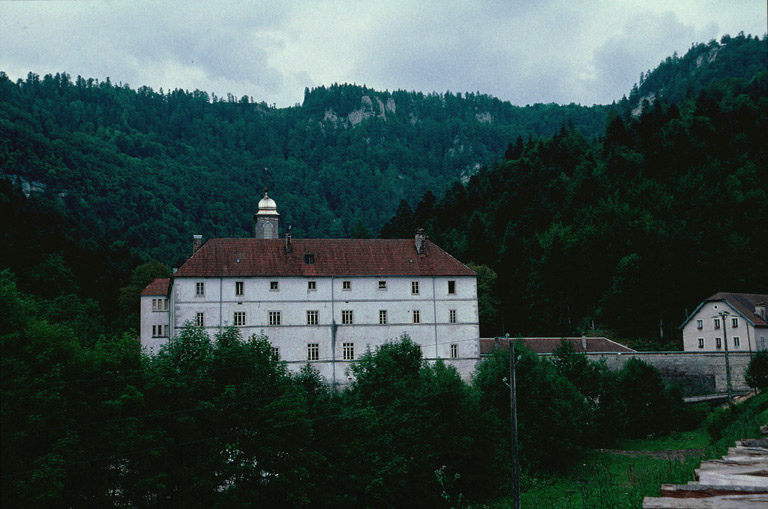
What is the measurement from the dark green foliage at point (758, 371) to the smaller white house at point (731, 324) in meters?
8.41

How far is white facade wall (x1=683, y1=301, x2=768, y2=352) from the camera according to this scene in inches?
2739

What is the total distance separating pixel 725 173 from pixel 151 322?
8484 cm

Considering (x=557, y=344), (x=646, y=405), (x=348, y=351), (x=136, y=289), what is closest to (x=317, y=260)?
(x=348, y=351)

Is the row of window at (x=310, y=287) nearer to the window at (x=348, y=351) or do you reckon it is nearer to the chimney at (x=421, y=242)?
the chimney at (x=421, y=242)

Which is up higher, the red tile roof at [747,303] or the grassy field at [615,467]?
the red tile roof at [747,303]

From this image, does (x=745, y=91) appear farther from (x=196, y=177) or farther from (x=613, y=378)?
(x=196, y=177)

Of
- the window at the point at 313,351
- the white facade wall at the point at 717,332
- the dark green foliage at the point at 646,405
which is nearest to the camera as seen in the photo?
the window at the point at 313,351

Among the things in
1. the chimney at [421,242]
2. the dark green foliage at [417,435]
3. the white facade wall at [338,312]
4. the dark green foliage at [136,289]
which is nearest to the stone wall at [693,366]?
the white facade wall at [338,312]

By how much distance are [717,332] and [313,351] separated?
1594 inches

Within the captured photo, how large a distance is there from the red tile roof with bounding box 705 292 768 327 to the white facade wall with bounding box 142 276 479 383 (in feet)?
88.8

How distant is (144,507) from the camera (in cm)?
3309

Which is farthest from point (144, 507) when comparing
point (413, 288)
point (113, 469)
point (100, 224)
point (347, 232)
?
point (347, 232)

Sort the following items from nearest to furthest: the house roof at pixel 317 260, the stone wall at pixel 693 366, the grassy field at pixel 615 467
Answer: the grassy field at pixel 615 467
the house roof at pixel 317 260
the stone wall at pixel 693 366

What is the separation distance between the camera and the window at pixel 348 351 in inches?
2387
